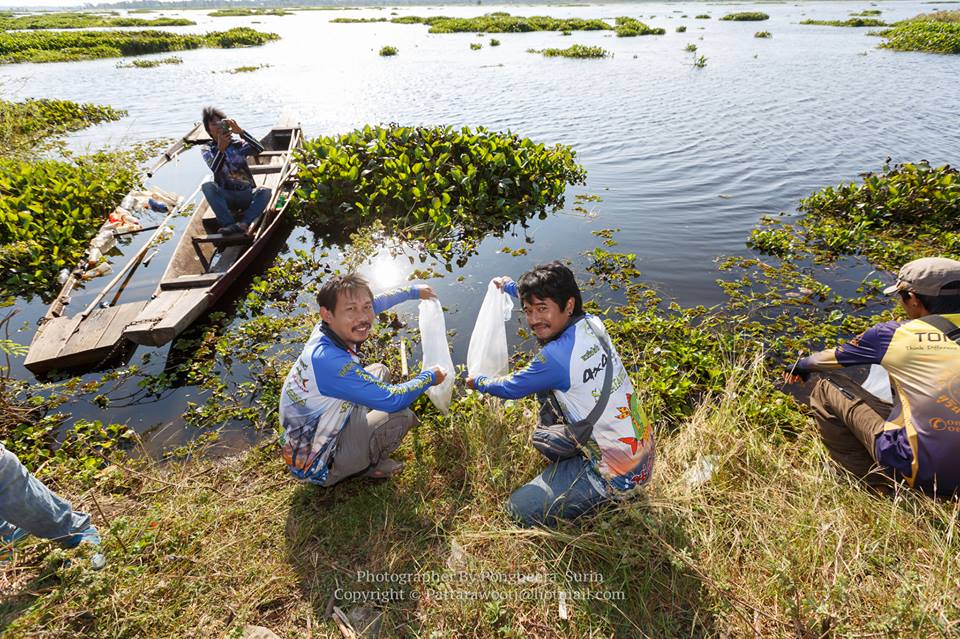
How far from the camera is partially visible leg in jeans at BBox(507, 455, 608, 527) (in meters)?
3.10

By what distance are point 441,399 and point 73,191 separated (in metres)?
9.18

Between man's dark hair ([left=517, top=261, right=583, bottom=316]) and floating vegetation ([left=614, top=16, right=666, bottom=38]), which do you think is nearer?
man's dark hair ([left=517, top=261, right=583, bottom=316])

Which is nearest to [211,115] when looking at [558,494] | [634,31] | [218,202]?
[218,202]

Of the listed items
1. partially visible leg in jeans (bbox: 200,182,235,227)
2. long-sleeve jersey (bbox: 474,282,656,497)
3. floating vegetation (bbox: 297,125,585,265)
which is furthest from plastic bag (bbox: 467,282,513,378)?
partially visible leg in jeans (bbox: 200,182,235,227)

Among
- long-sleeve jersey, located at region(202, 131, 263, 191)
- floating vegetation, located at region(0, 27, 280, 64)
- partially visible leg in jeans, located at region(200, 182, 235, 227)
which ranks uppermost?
floating vegetation, located at region(0, 27, 280, 64)

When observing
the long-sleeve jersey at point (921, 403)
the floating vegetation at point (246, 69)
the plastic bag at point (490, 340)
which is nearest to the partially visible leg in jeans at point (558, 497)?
the plastic bag at point (490, 340)

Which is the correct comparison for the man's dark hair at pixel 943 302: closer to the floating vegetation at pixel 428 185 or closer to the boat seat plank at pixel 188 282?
the floating vegetation at pixel 428 185

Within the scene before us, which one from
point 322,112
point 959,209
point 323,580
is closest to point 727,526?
point 323,580

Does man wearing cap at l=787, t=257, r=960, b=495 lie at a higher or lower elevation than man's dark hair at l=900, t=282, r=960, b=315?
lower

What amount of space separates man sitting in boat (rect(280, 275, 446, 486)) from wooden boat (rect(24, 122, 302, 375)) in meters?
2.97

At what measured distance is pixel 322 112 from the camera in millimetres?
17312

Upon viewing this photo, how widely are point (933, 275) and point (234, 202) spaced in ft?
28.7

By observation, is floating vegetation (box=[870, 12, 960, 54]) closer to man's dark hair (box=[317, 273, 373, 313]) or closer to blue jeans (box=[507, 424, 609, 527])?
blue jeans (box=[507, 424, 609, 527])

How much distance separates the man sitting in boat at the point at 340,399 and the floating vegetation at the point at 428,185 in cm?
485
